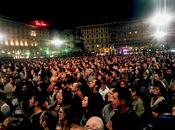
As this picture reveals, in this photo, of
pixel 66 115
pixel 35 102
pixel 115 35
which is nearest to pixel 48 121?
pixel 66 115

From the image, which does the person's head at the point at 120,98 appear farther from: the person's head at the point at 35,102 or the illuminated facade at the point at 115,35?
the illuminated facade at the point at 115,35

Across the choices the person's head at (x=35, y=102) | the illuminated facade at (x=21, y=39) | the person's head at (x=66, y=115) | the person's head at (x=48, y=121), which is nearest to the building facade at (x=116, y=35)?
the illuminated facade at (x=21, y=39)

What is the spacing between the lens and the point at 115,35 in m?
149

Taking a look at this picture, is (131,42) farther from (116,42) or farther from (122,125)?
(122,125)

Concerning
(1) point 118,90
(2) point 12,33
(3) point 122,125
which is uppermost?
(2) point 12,33

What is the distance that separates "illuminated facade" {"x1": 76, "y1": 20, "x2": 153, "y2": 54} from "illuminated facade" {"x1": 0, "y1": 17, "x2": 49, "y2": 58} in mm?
42180

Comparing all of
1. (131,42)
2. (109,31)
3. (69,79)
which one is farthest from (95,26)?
(69,79)

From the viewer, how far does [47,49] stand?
102938 millimetres

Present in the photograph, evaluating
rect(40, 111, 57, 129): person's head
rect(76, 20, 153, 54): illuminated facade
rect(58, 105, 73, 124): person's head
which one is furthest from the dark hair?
rect(76, 20, 153, 54): illuminated facade

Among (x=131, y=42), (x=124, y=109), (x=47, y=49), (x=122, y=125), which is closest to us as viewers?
(x=122, y=125)

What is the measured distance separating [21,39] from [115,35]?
65914 millimetres

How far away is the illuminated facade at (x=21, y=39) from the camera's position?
8131cm

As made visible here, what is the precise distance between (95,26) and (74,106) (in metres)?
146

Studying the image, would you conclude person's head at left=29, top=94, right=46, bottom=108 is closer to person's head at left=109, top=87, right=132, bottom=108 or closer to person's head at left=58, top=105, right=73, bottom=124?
person's head at left=58, top=105, right=73, bottom=124
